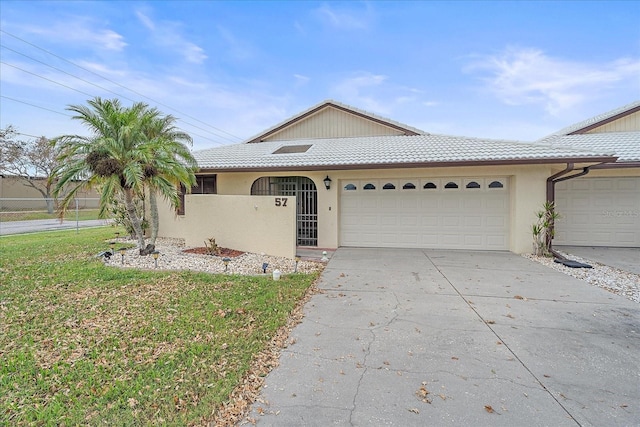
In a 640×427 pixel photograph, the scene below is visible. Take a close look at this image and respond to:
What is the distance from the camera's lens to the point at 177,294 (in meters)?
5.57

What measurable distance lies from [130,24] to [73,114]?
8225 millimetres

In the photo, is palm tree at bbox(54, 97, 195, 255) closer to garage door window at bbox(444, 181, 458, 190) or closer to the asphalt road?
garage door window at bbox(444, 181, 458, 190)

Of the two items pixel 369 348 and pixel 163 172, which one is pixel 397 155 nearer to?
pixel 163 172

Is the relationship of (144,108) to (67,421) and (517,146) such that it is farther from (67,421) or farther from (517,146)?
(517,146)

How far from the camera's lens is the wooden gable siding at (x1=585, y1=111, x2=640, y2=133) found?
13.4 metres

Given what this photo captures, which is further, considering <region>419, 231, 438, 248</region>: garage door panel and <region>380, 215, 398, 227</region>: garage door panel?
<region>380, 215, 398, 227</region>: garage door panel

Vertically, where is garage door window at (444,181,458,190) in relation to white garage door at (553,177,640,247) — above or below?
above

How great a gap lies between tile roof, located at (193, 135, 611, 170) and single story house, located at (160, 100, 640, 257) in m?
A: 0.04

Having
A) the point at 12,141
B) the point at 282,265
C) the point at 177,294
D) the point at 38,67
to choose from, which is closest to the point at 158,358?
the point at 177,294

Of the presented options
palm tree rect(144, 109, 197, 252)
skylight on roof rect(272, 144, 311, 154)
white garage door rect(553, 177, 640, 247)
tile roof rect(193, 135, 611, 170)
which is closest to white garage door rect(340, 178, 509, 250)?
tile roof rect(193, 135, 611, 170)

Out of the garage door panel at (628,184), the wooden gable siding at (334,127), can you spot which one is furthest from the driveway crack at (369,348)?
the wooden gable siding at (334,127)

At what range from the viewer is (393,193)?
1039 centimetres

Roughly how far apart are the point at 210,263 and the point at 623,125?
18163 mm

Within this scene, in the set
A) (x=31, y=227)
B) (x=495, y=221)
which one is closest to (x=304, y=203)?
(x=495, y=221)
